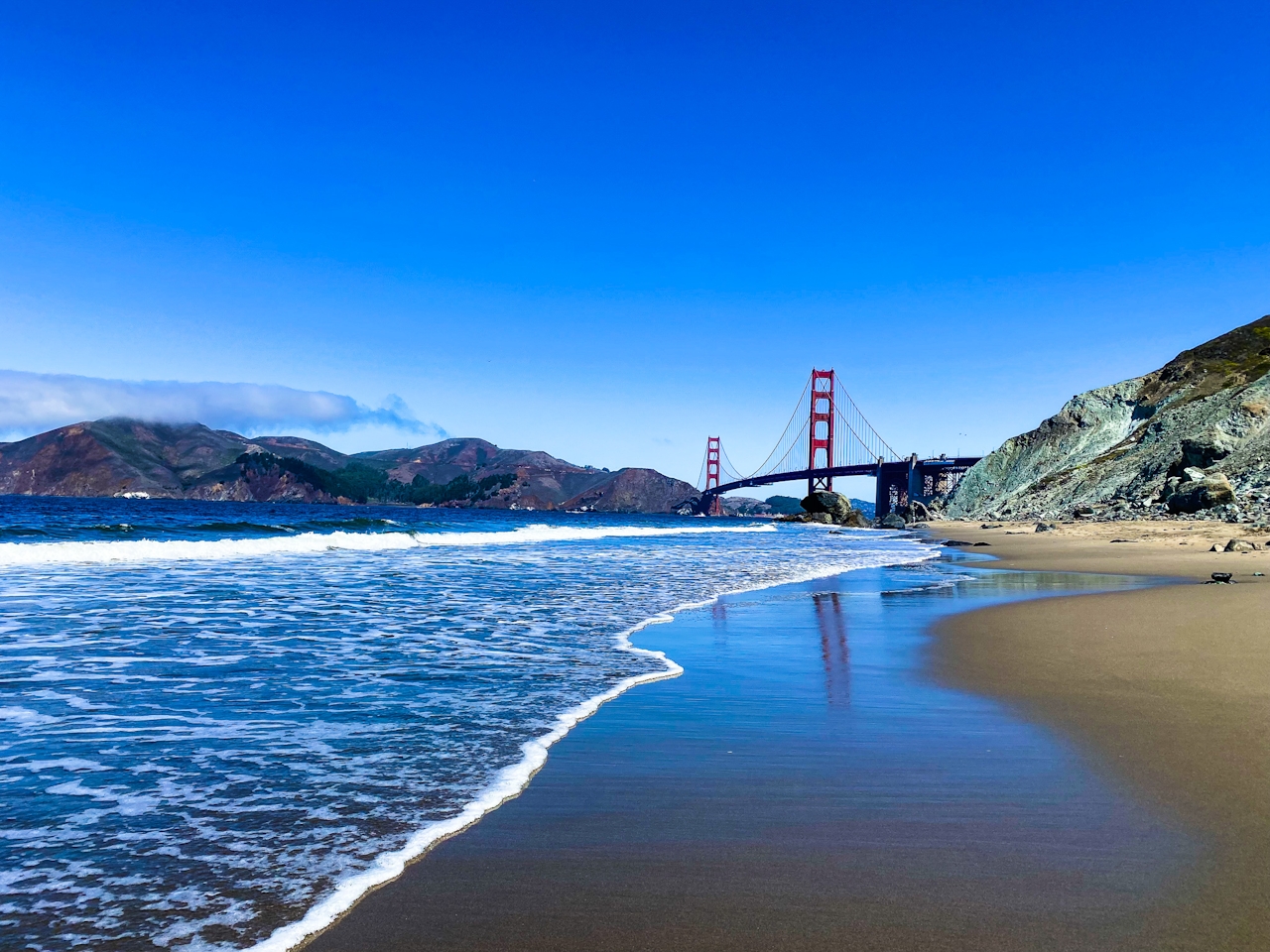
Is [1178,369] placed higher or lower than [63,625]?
higher

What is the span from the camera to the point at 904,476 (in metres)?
82.4

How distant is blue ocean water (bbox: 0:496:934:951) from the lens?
7.47 ft

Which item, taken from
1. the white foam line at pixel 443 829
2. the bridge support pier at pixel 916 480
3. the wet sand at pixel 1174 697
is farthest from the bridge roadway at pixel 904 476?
the white foam line at pixel 443 829

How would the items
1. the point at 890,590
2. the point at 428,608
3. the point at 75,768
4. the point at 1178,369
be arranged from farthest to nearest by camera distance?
the point at 1178,369
the point at 890,590
the point at 428,608
the point at 75,768

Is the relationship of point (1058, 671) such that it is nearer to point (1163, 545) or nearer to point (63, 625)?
point (63, 625)

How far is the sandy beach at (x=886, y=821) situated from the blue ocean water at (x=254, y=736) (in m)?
0.32

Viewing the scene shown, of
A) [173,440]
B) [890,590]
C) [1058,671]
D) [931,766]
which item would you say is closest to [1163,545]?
[890,590]

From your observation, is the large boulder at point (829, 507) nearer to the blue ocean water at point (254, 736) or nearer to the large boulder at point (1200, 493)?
the large boulder at point (1200, 493)

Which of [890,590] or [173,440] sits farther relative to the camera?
[173,440]

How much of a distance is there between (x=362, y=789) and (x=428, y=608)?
6028 mm

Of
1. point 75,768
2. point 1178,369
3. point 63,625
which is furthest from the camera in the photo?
point 1178,369

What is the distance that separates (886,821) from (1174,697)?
2774mm

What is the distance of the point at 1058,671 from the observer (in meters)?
5.52

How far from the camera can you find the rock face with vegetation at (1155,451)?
2936 cm
